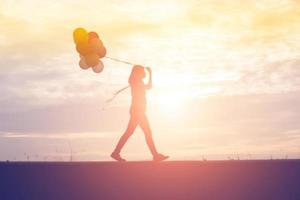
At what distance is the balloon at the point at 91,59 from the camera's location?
1384 cm

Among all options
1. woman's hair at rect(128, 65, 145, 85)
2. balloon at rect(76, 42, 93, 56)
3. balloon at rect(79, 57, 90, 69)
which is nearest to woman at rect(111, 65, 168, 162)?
woman's hair at rect(128, 65, 145, 85)

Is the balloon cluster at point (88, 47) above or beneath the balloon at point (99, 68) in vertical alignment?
above

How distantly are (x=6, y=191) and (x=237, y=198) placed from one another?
192 inches

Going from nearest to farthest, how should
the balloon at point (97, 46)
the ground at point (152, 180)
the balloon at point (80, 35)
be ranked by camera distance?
the ground at point (152, 180) → the balloon at point (80, 35) → the balloon at point (97, 46)

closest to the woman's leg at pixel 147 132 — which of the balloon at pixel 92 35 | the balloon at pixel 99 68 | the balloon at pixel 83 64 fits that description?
the balloon at pixel 99 68

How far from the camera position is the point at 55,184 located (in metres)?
11.9

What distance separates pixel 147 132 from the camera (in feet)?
46.8

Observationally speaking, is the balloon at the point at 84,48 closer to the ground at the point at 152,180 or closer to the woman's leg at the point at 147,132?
the woman's leg at the point at 147,132

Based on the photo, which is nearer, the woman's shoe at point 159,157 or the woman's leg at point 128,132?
the woman's shoe at point 159,157

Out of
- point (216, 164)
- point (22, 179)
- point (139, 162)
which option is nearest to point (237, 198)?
point (216, 164)

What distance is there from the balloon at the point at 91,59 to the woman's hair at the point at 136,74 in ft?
3.26

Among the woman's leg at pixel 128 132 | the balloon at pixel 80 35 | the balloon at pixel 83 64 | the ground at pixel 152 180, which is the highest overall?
the balloon at pixel 80 35

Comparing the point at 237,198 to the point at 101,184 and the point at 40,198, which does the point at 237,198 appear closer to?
the point at 101,184

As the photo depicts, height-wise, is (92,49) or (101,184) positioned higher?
(92,49)
